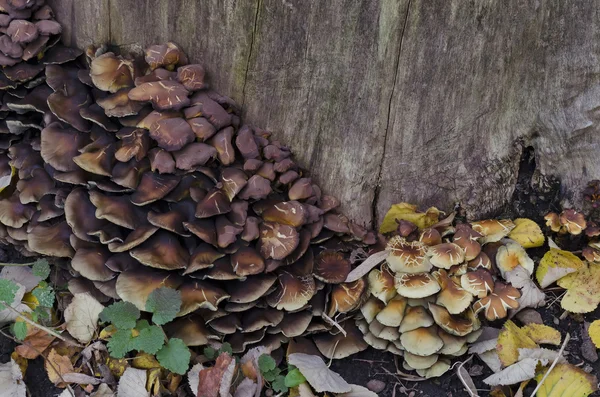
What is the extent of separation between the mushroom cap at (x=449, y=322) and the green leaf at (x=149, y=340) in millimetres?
1868

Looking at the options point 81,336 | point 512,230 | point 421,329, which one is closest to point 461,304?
point 421,329

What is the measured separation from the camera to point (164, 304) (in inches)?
152

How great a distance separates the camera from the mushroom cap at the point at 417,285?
4141mm

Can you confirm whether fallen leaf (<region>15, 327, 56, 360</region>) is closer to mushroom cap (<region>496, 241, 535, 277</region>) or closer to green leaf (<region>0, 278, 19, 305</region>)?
green leaf (<region>0, 278, 19, 305</region>)

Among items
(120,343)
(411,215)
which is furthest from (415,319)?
(120,343)

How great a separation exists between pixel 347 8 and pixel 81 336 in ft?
9.87

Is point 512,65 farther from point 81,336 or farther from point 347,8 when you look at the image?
point 81,336

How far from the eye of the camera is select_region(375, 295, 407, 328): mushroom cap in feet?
13.8

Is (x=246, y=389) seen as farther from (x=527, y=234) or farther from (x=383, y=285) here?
(x=527, y=234)

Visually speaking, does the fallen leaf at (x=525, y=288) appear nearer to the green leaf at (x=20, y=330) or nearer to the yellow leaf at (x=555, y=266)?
the yellow leaf at (x=555, y=266)

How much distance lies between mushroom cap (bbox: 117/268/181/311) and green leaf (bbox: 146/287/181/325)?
0.33 feet

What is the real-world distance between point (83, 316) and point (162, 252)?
35.8 inches

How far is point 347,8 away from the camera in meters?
3.99

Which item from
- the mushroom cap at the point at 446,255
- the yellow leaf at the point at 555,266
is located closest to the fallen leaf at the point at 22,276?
the mushroom cap at the point at 446,255
